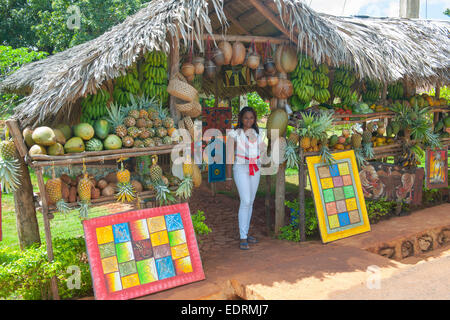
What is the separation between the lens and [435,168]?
22.6 ft

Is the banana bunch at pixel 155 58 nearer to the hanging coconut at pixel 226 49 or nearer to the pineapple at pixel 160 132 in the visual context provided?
the pineapple at pixel 160 132

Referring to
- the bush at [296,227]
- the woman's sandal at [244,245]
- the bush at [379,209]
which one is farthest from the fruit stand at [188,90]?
the bush at [379,209]

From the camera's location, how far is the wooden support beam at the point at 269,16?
476cm

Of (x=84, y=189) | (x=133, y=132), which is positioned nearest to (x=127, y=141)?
(x=133, y=132)

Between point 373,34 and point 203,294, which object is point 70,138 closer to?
point 203,294

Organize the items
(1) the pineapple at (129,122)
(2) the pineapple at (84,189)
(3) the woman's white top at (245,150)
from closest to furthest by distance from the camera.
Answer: (2) the pineapple at (84,189) → (1) the pineapple at (129,122) → (3) the woman's white top at (245,150)

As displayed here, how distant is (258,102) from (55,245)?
11409 millimetres

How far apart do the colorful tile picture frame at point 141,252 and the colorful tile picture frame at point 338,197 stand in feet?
6.70

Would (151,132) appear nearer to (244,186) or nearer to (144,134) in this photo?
(144,134)

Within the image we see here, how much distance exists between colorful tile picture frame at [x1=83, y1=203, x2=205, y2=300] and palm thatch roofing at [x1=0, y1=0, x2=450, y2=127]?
138 centimetres

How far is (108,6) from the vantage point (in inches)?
482

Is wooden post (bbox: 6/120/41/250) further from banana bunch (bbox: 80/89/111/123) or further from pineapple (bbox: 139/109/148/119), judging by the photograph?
pineapple (bbox: 139/109/148/119)

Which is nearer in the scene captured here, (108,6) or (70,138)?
(70,138)

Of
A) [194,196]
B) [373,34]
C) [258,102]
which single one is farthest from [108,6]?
[373,34]
